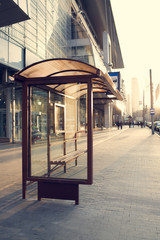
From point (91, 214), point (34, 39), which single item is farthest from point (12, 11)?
point (34, 39)

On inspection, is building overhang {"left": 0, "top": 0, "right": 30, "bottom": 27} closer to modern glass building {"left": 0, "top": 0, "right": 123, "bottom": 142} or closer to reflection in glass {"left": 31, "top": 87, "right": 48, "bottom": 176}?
modern glass building {"left": 0, "top": 0, "right": 123, "bottom": 142}

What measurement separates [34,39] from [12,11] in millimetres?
12270

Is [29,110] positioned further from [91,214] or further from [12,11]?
[12,11]

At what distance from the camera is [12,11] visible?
9.63m

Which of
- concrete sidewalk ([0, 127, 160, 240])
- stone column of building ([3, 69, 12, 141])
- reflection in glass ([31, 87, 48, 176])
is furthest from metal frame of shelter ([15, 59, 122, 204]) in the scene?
stone column of building ([3, 69, 12, 141])

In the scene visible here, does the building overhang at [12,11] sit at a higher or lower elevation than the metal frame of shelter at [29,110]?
higher

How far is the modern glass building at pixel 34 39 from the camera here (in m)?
15.9

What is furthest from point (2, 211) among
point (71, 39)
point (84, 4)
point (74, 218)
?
point (84, 4)

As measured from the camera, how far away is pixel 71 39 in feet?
107

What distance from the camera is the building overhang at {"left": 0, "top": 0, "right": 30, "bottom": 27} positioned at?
8.99 metres

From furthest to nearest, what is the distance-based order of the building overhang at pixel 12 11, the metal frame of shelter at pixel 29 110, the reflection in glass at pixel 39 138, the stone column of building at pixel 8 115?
the stone column of building at pixel 8 115
the building overhang at pixel 12 11
the reflection in glass at pixel 39 138
the metal frame of shelter at pixel 29 110

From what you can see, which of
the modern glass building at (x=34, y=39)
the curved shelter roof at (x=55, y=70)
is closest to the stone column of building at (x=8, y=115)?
the modern glass building at (x=34, y=39)

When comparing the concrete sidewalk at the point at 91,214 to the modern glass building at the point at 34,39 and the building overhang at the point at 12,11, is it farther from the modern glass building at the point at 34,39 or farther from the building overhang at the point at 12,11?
the building overhang at the point at 12,11

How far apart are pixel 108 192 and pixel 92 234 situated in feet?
6.57
